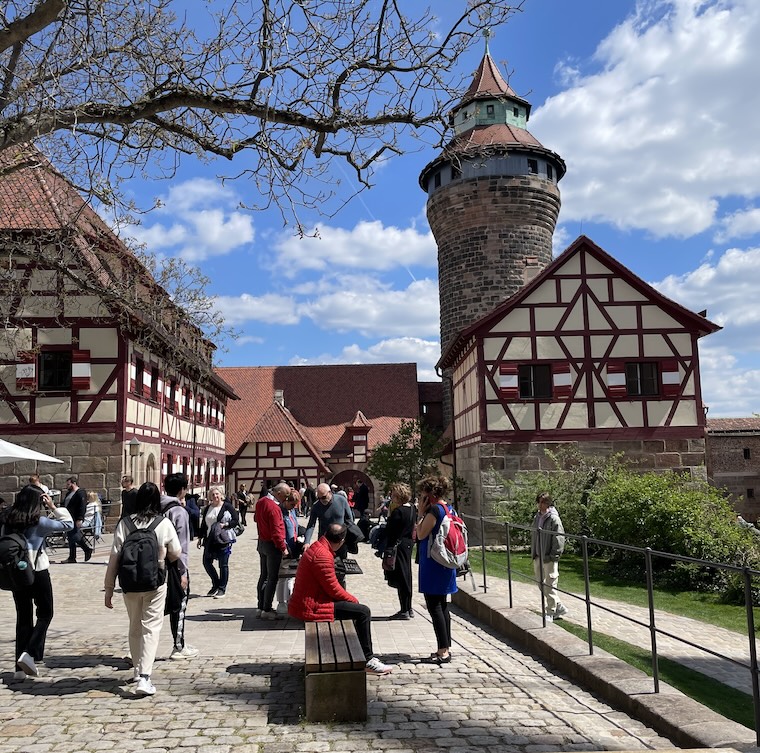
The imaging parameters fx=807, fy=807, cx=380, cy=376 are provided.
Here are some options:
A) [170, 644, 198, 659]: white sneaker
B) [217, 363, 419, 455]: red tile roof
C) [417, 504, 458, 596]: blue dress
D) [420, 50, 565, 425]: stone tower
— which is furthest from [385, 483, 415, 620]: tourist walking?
[217, 363, 419, 455]: red tile roof

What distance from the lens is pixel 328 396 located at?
49656mm

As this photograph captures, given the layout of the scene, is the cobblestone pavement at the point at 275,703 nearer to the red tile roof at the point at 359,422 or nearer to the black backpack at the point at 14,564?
the black backpack at the point at 14,564

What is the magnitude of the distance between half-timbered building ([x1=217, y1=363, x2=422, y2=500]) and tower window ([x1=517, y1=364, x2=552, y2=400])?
20705 millimetres

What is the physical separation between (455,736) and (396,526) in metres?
4.70

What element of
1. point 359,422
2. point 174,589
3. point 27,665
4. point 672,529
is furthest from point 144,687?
point 359,422

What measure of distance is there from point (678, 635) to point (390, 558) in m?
3.16

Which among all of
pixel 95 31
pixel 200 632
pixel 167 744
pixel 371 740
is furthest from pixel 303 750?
pixel 95 31

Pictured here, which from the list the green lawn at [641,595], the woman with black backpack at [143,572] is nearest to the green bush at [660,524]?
the green lawn at [641,595]

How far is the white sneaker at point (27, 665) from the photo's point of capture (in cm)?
618

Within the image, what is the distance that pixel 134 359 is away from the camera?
21688mm

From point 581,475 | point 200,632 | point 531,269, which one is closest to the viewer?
point 200,632

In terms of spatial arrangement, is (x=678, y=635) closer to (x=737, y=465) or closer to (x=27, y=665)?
(x=27, y=665)

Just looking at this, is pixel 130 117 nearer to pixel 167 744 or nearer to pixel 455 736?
pixel 167 744

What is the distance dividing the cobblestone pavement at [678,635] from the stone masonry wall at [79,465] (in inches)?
475
